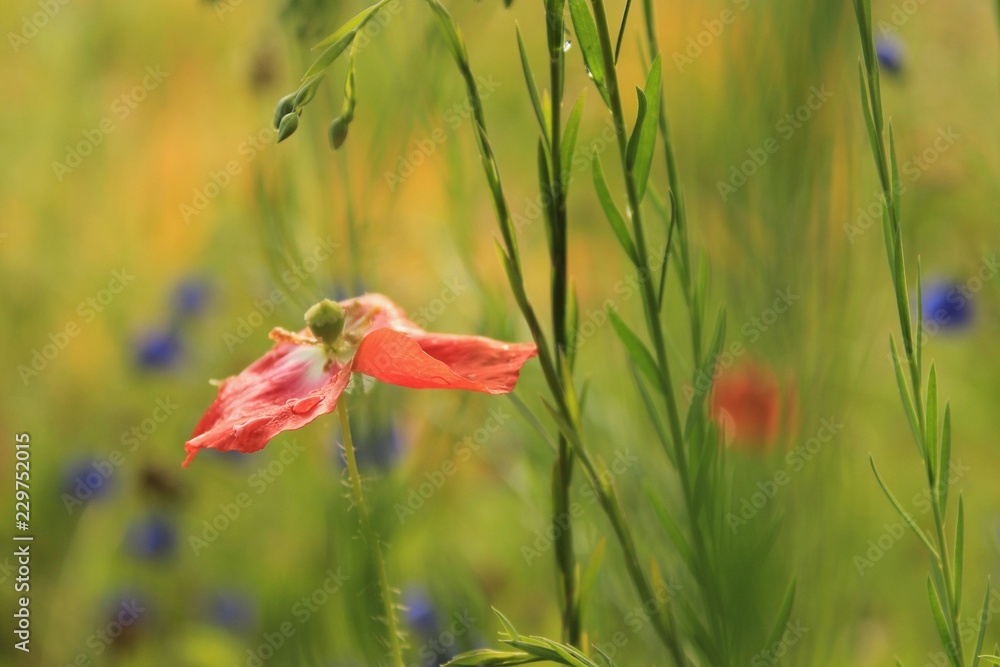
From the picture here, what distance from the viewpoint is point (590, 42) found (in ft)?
1.17

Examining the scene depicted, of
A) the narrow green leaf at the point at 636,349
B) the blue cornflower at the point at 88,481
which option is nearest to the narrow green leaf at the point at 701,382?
the narrow green leaf at the point at 636,349

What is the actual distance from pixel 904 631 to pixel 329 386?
2.69 ft

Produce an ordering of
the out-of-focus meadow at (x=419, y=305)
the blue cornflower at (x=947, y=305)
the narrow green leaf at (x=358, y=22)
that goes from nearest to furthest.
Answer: the narrow green leaf at (x=358, y=22) < the out-of-focus meadow at (x=419, y=305) < the blue cornflower at (x=947, y=305)

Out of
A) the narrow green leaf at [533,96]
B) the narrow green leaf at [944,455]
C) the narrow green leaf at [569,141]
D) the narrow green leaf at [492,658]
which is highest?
the narrow green leaf at [533,96]

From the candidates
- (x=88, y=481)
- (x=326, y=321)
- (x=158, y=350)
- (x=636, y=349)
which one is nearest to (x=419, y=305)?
(x=158, y=350)

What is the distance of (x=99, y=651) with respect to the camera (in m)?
1.06

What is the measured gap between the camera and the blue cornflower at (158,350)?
4.45 feet

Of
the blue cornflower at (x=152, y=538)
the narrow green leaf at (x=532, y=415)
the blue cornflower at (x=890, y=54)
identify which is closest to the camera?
the narrow green leaf at (x=532, y=415)

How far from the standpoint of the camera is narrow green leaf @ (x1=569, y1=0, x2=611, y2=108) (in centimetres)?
35

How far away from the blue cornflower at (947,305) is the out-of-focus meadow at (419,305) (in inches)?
0.7

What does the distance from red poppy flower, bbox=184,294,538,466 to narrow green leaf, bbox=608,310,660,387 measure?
0.04 metres

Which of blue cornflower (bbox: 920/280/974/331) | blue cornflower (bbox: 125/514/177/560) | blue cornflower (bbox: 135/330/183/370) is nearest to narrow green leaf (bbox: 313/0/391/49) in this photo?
blue cornflower (bbox: 920/280/974/331)

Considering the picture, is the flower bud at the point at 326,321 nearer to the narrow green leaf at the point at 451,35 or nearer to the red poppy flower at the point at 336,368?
the red poppy flower at the point at 336,368

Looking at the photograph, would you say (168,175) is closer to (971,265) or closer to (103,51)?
(103,51)
